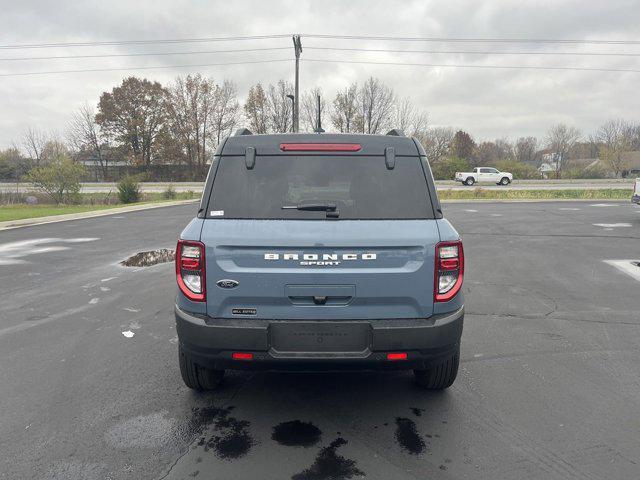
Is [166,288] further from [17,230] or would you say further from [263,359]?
[17,230]

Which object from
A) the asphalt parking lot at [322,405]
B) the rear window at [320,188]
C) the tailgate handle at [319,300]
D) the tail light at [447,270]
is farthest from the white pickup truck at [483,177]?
the tailgate handle at [319,300]

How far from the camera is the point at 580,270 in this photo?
8.54m

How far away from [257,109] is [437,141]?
24.6 metres

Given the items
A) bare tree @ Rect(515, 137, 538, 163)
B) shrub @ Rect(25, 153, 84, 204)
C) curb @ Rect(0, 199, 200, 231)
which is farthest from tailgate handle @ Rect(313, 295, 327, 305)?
bare tree @ Rect(515, 137, 538, 163)

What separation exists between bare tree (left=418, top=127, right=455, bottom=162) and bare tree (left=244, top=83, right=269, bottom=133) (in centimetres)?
2042

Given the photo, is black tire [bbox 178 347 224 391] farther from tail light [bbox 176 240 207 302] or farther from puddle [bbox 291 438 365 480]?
puddle [bbox 291 438 365 480]

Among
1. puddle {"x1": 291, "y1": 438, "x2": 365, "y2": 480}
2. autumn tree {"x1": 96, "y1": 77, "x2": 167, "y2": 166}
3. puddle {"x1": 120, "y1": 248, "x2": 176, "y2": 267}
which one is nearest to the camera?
puddle {"x1": 291, "y1": 438, "x2": 365, "y2": 480}

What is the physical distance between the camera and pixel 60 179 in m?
25.7

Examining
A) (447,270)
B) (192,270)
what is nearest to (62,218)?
(192,270)

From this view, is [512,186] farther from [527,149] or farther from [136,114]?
[527,149]

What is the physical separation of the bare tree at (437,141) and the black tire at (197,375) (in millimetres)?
54577

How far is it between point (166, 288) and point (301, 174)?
4.92m

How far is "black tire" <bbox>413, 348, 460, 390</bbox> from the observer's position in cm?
354

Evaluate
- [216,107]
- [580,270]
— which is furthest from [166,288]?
[216,107]
